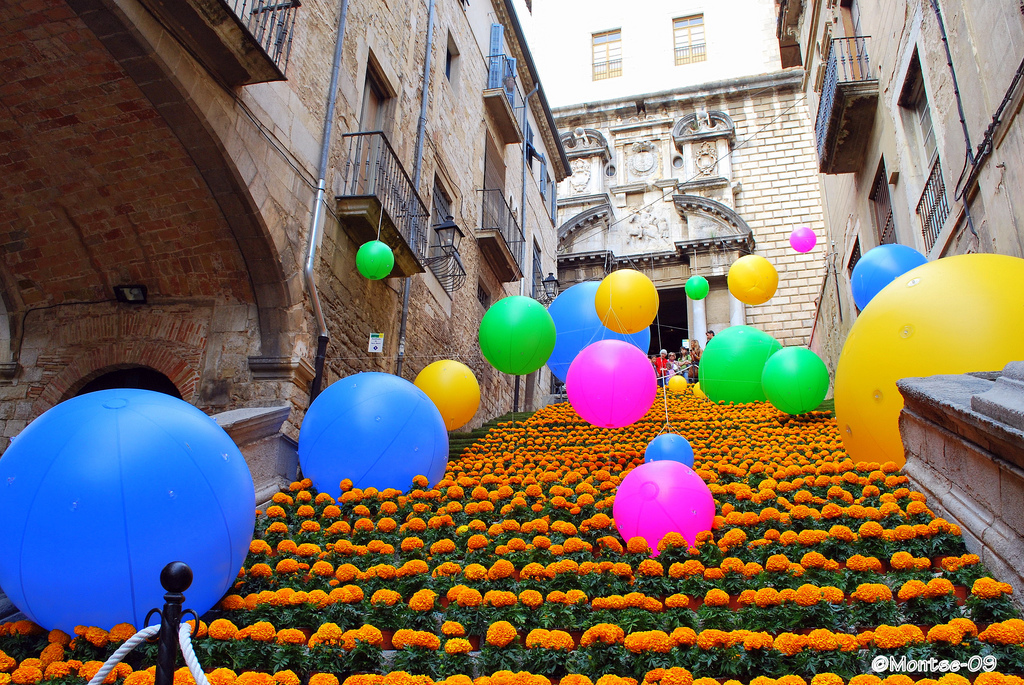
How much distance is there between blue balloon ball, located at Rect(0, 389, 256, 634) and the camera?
123 inches

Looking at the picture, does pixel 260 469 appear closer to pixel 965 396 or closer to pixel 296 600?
pixel 296 600

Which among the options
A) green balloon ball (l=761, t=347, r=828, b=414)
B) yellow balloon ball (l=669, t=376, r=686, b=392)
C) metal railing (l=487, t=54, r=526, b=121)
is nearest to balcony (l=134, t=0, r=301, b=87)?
green balloon ball (l=761, t=347, r=828, b=414)

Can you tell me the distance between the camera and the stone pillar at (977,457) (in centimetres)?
321

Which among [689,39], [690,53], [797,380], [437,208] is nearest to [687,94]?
[690,53]

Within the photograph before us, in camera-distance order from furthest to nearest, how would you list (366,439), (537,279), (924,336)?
(537,279), (366,439), (924,336)

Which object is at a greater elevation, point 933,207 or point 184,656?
point 933,207

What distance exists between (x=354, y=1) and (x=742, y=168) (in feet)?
65.4

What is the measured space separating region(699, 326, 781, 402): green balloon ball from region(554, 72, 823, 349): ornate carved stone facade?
10553 millimetres

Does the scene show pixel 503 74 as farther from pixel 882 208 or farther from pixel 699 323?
pixel 699 323

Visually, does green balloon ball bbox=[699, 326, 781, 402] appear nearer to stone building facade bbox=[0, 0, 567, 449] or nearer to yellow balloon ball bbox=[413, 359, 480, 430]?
yellow balloon ball bbox=[413, 359, 480, 430]

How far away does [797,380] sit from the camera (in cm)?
936

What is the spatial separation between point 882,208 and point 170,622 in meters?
14.4

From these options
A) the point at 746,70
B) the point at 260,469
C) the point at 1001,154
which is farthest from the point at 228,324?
the point at 746,70

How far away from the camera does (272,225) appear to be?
23.3 feet
